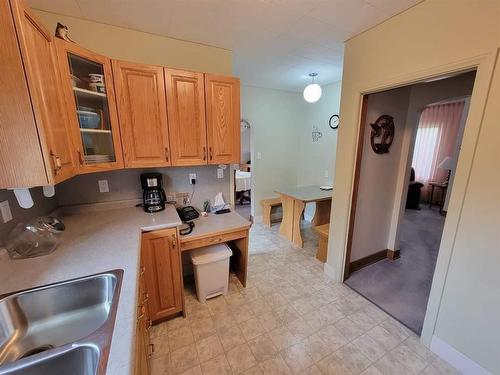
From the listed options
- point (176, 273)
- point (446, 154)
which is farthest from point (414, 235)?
point (176, 273)

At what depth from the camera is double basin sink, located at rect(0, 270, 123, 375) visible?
0.69 metres

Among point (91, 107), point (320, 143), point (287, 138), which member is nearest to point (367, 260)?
point (320, 143)

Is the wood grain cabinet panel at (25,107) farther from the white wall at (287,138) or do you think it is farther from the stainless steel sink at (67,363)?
the white wall at (287,138)

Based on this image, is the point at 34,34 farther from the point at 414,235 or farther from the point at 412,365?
the point at 414,235

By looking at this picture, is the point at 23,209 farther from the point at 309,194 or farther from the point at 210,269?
the point at 309,194

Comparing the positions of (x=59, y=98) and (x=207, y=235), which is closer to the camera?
(x=59, y=98)

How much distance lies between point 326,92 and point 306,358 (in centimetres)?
383

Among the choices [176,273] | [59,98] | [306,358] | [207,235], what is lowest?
[306,358]

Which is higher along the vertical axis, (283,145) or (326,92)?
(326,92)

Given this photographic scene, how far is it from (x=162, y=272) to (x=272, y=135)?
10.4 feet

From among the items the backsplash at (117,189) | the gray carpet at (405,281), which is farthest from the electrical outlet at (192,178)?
the gray carpet at (405,281)

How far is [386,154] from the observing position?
249 centimetres

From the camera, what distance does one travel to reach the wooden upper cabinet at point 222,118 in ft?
6.39

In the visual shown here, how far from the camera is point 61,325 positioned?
0.98 metres
